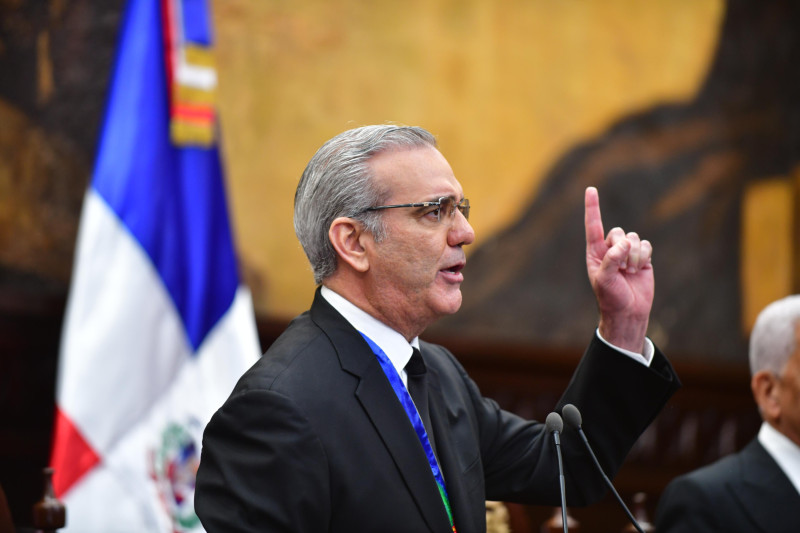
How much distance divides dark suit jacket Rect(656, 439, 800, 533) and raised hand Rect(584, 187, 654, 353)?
3.27 ft

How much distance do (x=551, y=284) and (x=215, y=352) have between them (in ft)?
9.95

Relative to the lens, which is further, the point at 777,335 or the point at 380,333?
the point at 777,335

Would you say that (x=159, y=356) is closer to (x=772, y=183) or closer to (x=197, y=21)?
(x=197, y=21)

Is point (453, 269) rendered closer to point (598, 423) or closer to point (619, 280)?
point (619, 280)

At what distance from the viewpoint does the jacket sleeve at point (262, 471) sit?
1.70m

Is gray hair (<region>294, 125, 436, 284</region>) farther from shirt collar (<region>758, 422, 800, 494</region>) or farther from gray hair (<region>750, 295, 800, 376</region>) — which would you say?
shirt collar (<region>758, 422, 800, 494</region>)

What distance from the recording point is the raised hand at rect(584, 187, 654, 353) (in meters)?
2.08

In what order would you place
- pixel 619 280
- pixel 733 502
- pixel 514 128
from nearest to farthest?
1. pixel 619 280
2. pixel 733 502
3. pixel 514 128

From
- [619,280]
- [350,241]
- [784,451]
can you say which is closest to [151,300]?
[350,241]

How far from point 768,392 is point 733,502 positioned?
42 cm

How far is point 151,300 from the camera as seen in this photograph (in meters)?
3.69

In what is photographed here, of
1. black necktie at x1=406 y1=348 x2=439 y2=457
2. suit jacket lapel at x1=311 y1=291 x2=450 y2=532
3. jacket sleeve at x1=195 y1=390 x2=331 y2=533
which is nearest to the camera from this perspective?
jacket sleeve at x1=195 y1=390 x2=331 y2=533

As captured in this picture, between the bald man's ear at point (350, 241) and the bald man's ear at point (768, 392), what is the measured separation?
1690mm

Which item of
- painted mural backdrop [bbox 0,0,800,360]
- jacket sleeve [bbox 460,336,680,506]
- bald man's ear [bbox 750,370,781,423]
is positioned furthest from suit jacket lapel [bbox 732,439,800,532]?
painted mural backdrop [bbox 0,0,800,360]
